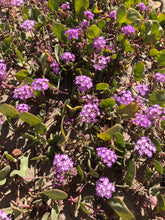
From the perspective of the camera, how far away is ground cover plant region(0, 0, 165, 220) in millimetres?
2174

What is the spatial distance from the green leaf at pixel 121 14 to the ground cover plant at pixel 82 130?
0.8 inches

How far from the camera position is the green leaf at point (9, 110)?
2257mm

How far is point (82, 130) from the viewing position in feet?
9.05

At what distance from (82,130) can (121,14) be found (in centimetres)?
209

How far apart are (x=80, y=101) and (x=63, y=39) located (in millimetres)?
1201

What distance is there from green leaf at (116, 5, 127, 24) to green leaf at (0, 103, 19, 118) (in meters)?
2.38

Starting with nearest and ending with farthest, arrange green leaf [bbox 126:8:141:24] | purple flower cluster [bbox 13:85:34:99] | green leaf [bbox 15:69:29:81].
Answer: purple flower cluster [bbox 13:85:34:99], green leaf [bbox 15:69:29:81], green leaf [bbox 126:8:141:24]

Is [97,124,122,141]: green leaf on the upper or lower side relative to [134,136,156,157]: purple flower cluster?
upper

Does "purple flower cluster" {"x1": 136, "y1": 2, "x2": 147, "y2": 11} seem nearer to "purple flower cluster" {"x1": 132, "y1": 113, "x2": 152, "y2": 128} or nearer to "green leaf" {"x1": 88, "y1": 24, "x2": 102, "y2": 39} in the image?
"green leaf" {"x1": 88, "y1": 24, "x2": 102, "y2": 39}

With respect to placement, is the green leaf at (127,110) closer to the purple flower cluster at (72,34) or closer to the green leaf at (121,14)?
the purple flower cluster at (72,34)

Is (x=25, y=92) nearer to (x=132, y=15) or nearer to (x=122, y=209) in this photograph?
(x=122, y=209)

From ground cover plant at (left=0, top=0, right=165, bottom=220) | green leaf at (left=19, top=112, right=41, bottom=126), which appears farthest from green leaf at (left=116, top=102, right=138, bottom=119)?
green leaf at (left=19, top=112, right=41, bottom=126)

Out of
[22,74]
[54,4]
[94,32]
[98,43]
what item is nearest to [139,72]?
[98,43]

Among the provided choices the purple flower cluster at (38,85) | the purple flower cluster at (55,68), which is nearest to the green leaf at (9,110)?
the purple flower cluster at (38,85)
